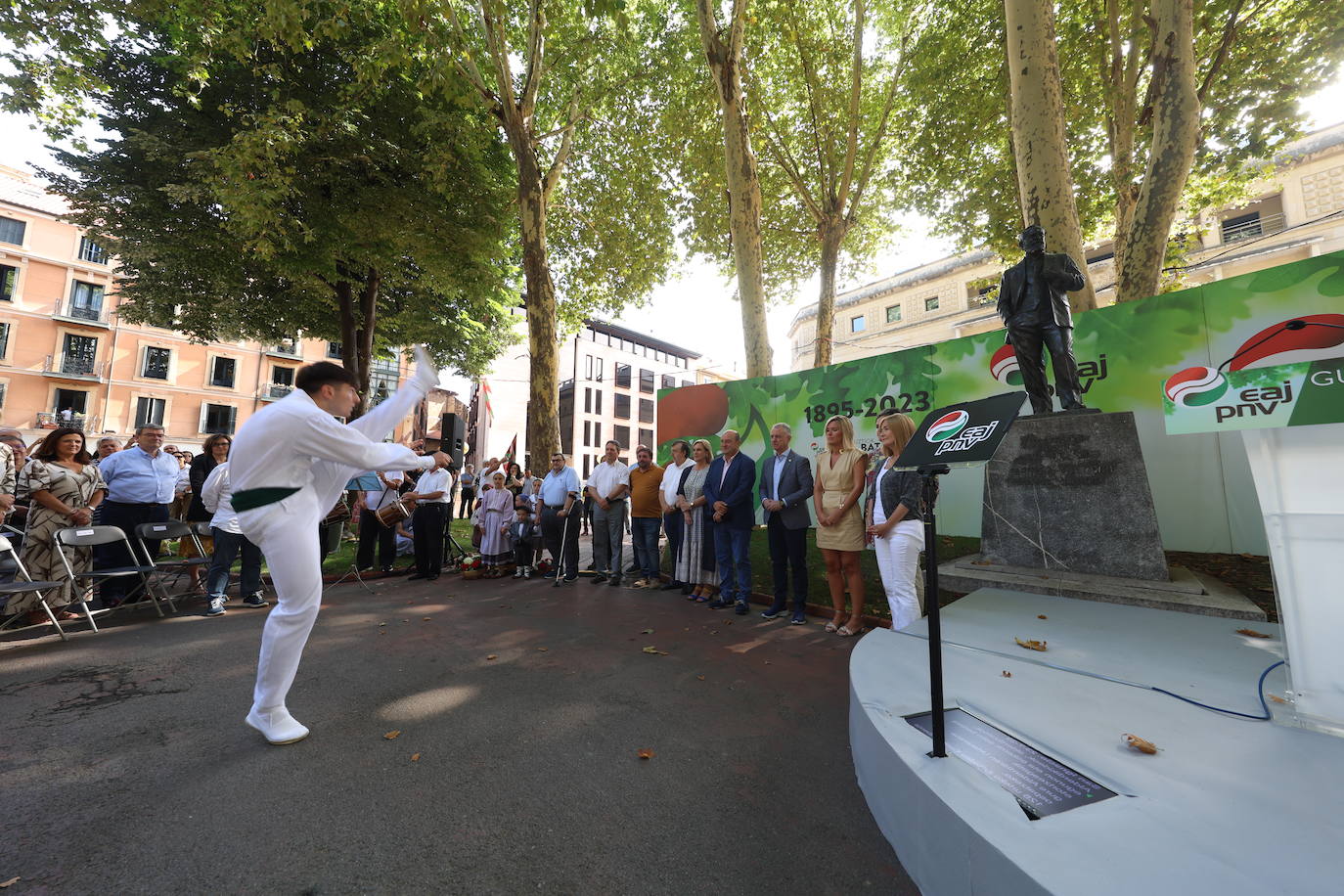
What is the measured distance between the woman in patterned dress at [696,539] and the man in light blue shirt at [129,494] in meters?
6.28

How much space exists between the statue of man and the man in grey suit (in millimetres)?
2847

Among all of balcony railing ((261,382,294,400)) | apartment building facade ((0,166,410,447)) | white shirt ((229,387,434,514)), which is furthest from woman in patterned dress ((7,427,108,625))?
balcony railing ((261,382,294,400))

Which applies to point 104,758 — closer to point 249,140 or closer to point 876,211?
point 249,140

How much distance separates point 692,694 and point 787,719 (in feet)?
2.22

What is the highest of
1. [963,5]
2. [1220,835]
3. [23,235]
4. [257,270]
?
[23,235]

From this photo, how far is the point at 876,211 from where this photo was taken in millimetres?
18219

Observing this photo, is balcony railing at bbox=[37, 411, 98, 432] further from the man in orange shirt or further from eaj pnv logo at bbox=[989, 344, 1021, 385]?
eaj pnv logo at bbox=[989, 344, 1021, 385]

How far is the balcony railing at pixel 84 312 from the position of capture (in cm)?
2655

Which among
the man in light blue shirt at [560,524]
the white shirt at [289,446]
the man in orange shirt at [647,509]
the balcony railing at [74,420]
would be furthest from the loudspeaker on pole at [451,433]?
the balcony railing at [74,420]

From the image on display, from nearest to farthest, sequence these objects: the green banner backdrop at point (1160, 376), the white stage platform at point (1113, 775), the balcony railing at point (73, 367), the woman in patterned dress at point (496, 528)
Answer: the white stage platform at point (1113, 775) < the green banner backdrop at point (1160, 376) < the woman in patterned dress at point (496, 528) < the balcony railing at point (73, 367)

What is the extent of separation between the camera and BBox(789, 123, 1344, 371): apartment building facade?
23547mm

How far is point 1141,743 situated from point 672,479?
5877mm

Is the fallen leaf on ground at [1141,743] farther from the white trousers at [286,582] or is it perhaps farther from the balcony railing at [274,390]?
the balcony railing at [274,390]

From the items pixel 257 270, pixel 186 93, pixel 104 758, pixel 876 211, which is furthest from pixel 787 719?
pixel 876 211
